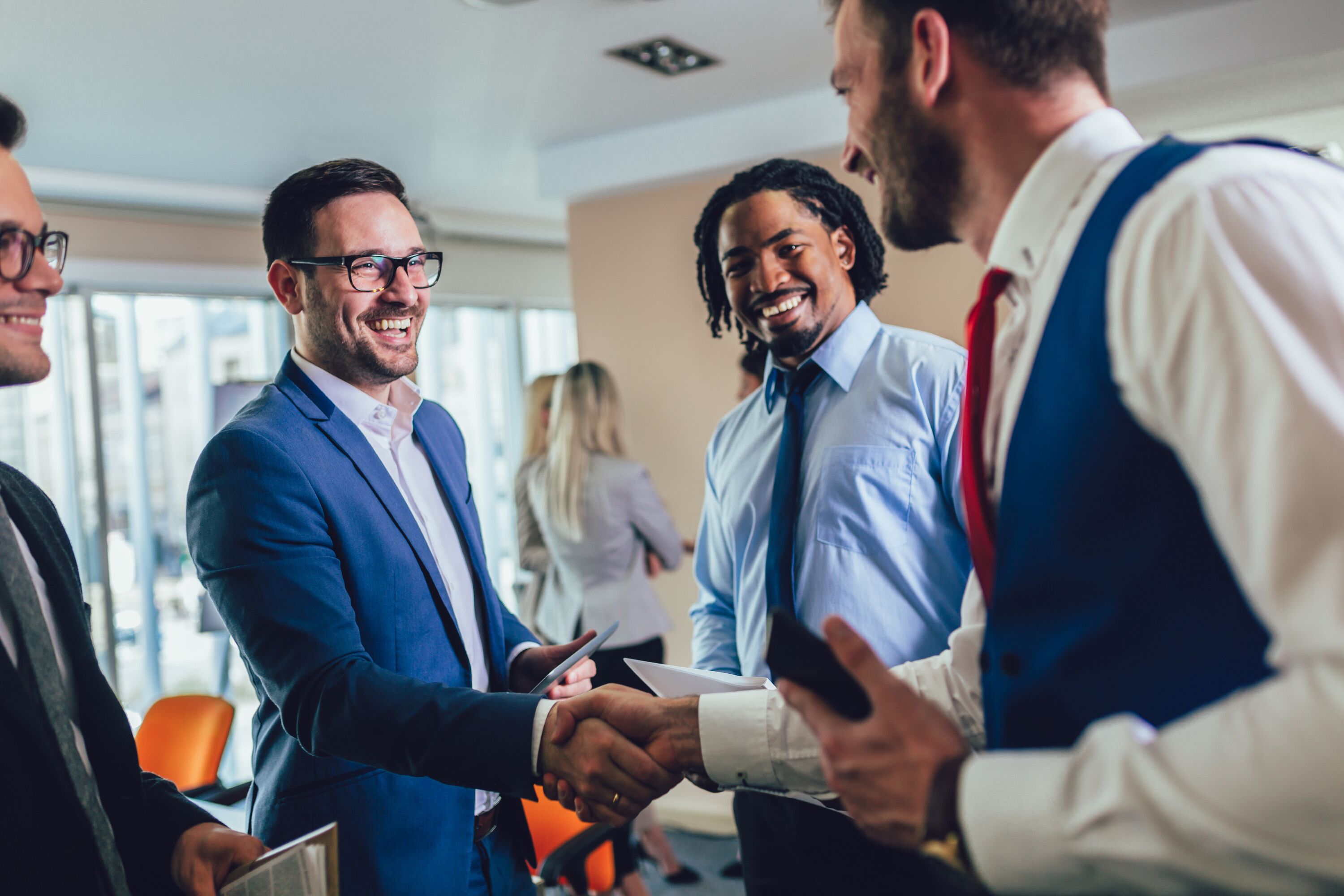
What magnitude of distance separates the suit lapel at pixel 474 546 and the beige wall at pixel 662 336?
9.54 feet

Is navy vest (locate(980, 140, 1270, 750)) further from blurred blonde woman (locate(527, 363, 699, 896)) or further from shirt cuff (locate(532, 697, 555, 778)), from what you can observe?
blurred blonde woman (locate(527, 363, 699, 896))

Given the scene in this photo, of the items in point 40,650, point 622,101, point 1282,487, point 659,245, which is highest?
point 622,101

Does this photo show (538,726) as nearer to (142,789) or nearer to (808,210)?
(142,789)

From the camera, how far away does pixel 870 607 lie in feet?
5.90

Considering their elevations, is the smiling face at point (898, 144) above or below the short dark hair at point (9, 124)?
below

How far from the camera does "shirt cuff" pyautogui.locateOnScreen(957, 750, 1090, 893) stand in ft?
2.39

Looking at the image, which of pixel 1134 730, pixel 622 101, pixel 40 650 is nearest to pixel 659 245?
pixel 622 101

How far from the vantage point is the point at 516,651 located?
6.11ft

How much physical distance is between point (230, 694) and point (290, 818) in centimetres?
456

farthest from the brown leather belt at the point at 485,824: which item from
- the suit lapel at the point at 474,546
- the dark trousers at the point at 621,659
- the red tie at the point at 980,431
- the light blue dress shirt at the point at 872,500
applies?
the dark trousers at the point at 621,659

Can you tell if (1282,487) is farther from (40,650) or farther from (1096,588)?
(40,650)

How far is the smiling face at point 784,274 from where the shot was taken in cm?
203

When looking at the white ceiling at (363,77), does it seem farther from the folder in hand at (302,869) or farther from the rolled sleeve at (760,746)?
the folder in hand at (302,869)

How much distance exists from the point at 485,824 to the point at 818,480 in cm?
89
